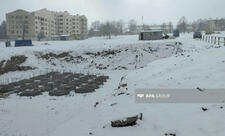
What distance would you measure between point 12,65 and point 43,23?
293ft

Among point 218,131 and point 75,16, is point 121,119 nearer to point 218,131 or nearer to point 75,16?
point 218,131

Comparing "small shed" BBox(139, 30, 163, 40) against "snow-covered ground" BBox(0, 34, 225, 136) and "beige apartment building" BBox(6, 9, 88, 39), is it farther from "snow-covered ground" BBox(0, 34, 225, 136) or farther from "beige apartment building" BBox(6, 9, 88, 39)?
"beige apartment building" BBox(6, 9, 88, 39)

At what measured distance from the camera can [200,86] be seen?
1064cm

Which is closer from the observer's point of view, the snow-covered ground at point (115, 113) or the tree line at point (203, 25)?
the snow-covered ground at point (115, 113)

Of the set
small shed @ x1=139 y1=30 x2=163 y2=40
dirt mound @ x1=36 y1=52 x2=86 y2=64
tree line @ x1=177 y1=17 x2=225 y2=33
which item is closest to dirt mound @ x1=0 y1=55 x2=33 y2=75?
dirt mound @ x1=36 y1=52 x2=86 y2=64

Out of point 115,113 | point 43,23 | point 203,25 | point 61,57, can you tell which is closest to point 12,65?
point 61,57

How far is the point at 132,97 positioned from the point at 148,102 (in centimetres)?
137

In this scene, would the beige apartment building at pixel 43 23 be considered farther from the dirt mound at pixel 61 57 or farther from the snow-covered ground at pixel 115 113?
the snow-covered ground at pixel 115 113

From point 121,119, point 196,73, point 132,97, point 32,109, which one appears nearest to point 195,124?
point 121,119

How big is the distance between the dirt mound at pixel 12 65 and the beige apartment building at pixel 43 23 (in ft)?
192

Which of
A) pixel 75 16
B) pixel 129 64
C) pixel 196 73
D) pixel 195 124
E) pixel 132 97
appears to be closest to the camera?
pixel 195 124

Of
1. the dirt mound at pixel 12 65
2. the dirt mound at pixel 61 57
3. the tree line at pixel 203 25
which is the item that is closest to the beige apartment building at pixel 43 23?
the tree line at pixel 203 25

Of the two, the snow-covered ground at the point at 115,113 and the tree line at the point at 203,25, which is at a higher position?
the tree line at the point at 203,25

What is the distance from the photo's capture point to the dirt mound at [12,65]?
98.4ft
